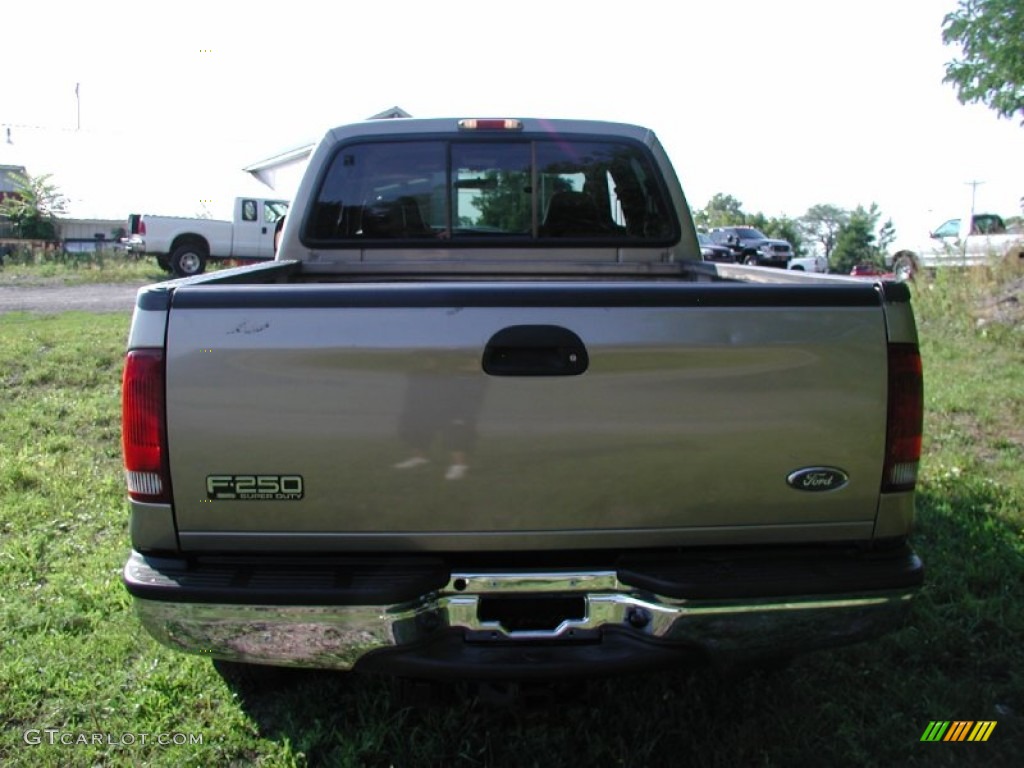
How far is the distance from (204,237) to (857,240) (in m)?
60.0

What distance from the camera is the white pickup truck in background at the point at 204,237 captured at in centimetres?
1970

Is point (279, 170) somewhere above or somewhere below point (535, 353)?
above

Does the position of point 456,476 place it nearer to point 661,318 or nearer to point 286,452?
point 286,452

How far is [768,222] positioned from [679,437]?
7391 cm

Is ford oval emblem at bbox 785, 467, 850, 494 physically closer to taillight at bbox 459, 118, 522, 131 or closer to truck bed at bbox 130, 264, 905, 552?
truck bed at bbox 130, 264, 905, 552

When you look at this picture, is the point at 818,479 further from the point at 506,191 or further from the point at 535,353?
the point at 506,191

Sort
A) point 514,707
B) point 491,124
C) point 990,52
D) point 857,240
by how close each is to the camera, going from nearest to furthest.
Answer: point 514,707 → point 491,124 → point 990,52 → point 857,240

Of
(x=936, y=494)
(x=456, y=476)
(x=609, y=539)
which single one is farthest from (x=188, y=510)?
(x=936, y=494)

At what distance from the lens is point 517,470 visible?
2287 mm

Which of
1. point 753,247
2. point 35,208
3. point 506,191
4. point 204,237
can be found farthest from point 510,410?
point 35,208

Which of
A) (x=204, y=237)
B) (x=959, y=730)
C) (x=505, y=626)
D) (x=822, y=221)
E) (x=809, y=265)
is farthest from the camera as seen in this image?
(x=822, y=221)

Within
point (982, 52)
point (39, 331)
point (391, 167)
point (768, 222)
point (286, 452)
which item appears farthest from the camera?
point (768, 222)

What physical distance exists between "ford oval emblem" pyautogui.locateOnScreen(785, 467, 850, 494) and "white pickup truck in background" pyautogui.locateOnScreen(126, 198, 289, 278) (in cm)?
1817

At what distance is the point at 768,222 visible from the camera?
236 ft
